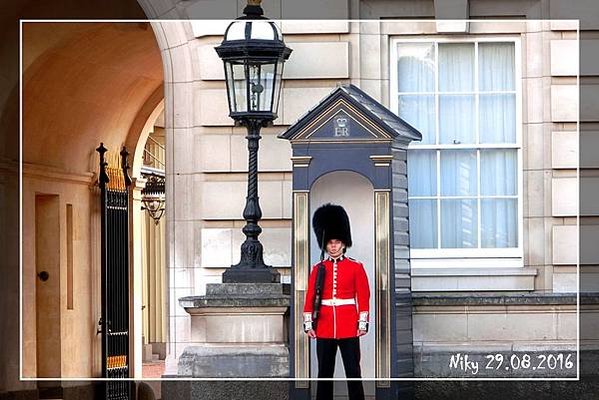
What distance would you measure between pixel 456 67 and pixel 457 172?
0.72 metres

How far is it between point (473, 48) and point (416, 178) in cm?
98

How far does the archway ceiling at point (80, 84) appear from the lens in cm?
1644

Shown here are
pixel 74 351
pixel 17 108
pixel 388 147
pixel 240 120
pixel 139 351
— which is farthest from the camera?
pixel 139 351

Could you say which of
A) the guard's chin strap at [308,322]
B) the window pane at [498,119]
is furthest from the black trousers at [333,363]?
the window pane at [498,119]

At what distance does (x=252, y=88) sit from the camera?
1295cm

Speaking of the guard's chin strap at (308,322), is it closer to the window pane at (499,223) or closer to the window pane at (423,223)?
the window pane at (423,223)

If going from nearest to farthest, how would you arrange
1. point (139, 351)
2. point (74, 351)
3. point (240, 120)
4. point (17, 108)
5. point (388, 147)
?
point (388, 147), point (240, 120), point (17, 108), point (74, 351), point (139, 351)

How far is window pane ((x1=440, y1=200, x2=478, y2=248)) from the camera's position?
13469mm

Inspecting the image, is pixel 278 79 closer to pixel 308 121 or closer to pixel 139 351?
pixel 308 121

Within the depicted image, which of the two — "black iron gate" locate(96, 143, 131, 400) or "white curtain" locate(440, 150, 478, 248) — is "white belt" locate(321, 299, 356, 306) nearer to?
"white curtain" locate(440, 150, 478, 248)

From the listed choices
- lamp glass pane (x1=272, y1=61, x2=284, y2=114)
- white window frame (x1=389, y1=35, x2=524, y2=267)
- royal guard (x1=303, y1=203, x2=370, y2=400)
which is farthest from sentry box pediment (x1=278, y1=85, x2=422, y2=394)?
white window frame (x1=389, y1=35, x2=524, y2=267)

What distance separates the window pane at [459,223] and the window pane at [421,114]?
0.47 m

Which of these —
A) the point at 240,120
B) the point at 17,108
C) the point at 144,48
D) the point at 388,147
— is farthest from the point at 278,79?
the point at 144,48

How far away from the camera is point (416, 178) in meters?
13.5
